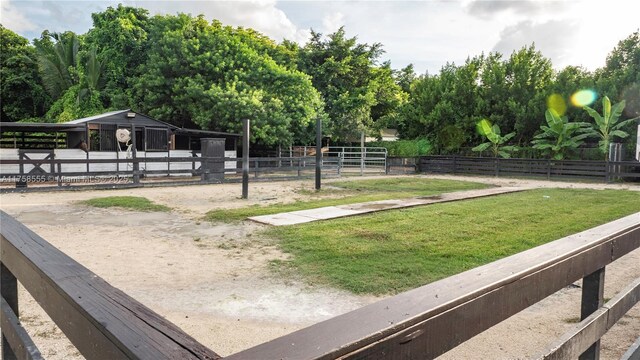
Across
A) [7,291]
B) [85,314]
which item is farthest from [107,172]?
[85,314]

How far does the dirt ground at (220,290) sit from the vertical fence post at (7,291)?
1263 millimetres

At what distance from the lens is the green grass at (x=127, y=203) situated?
10031mm

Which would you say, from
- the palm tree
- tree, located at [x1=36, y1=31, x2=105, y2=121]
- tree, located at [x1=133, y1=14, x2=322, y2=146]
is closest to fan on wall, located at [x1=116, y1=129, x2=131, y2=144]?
tree, located at [x1=133, y1=14, x2=322, y2=146]

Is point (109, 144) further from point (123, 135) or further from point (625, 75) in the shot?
point (625, 75)

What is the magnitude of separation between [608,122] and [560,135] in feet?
6.66

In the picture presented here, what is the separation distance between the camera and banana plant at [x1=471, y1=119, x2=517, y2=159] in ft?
79.0

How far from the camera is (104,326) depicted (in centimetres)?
99

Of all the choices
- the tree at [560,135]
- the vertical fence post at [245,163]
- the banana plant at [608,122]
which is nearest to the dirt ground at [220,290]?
the vertical fence post at [245,163]

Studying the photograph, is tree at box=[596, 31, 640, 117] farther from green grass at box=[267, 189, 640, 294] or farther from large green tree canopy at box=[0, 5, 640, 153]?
green grass at box=[267, 189, 640, 294]

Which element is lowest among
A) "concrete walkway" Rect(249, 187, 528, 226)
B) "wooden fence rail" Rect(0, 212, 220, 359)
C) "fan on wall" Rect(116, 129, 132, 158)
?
"concrete walkway" Rect(249, 187, 528, 226)

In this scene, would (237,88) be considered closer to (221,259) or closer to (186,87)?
(186,87)

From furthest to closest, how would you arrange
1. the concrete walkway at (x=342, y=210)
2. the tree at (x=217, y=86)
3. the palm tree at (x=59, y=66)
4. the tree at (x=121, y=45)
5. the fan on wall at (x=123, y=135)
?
the palm tree at (x=59, y=66), the tree at (x=121, y=45), the tree at (x=217, y=86), the fan on wall at (x=123, y=135), the concrete walkway at (x=342, y=210)

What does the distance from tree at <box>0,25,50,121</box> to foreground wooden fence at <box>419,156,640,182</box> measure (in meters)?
30.4

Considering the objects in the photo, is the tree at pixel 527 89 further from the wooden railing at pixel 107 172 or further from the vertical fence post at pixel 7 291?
the vertical fence post at pixel 7 291
